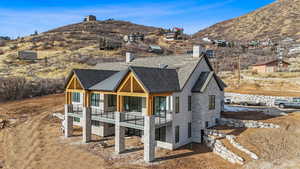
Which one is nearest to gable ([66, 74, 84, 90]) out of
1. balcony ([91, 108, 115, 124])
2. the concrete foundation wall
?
balcony ([91, 108, 115, 124])

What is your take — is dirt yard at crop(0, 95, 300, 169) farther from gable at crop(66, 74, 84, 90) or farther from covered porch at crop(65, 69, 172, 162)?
gable at crop(66, 74, 84, 90)

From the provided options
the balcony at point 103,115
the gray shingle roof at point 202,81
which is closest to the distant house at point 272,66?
the gray shingle roof at point 202,81

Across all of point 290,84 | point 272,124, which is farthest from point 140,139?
point 290,84

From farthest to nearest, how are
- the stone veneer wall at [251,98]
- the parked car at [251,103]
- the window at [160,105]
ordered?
the parked car at [251,103], the stone veneer wall at [251,98], the window at [160,105]

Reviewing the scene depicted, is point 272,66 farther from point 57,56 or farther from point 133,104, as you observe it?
point 57,56

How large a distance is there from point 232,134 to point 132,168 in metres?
10.9

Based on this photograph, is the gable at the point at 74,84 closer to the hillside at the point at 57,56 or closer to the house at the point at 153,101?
the house at the point at 153,101

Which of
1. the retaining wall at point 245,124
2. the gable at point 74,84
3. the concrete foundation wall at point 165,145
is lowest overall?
the concrete foundation wall at point 165,145

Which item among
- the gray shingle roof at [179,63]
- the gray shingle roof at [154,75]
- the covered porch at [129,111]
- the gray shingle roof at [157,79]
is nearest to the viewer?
the covered porch at [129,111]

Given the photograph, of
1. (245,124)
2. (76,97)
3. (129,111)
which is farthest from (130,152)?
(245,124)

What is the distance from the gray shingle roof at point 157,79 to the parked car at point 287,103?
23638 mm

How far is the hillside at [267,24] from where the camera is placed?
13749cm

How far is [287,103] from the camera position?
36.6 m

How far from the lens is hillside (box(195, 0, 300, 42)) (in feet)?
451
